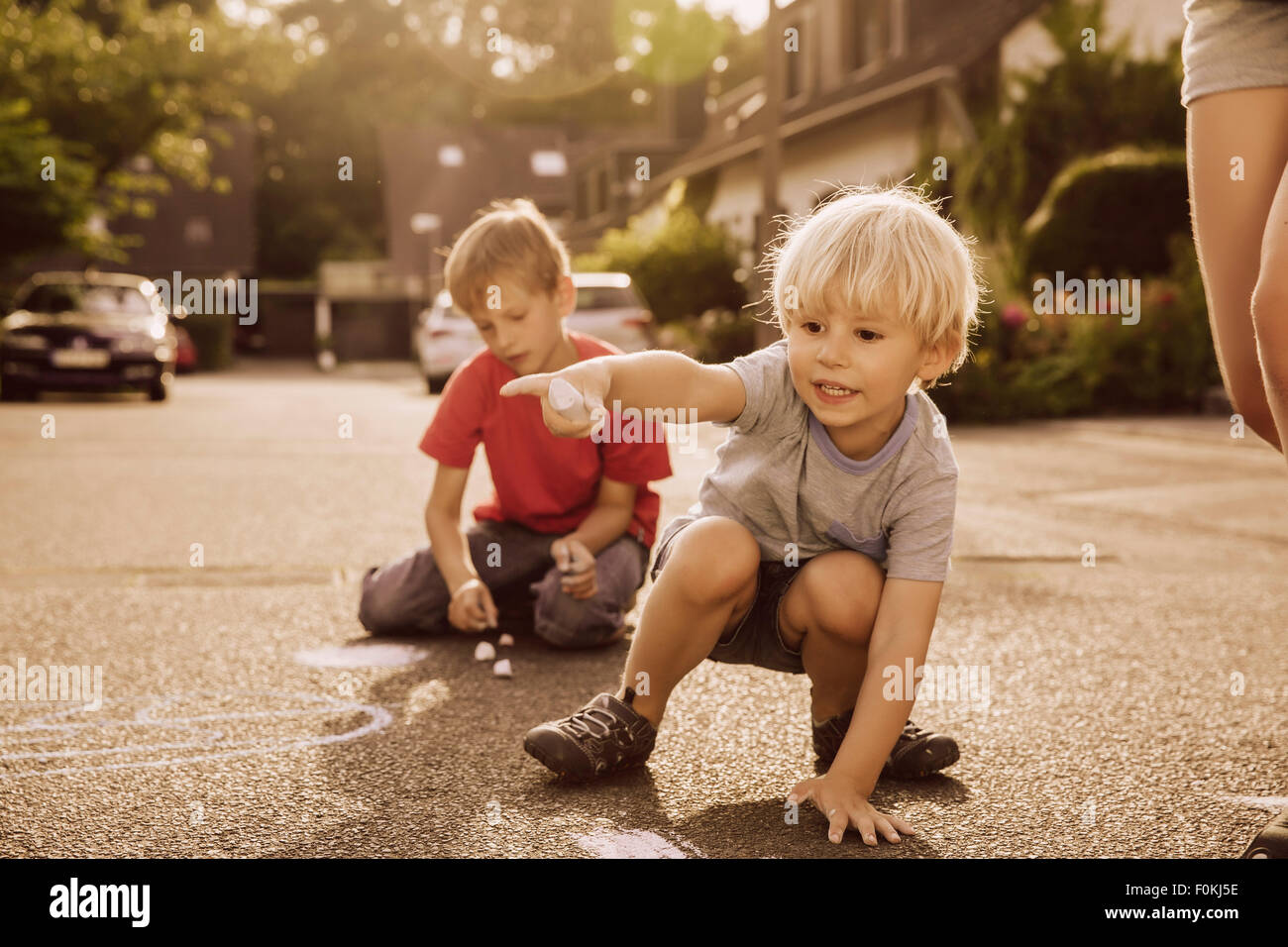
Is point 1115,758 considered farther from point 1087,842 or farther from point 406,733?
point 406,733

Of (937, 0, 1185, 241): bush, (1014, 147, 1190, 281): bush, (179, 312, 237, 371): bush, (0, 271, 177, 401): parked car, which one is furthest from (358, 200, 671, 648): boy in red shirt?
(179, 312, 237, 371): bush

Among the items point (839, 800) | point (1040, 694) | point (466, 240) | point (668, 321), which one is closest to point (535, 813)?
point (839, 800)

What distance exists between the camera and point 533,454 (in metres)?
4.14

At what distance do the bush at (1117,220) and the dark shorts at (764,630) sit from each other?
13.2 m

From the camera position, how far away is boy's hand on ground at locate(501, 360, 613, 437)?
2.04 meters

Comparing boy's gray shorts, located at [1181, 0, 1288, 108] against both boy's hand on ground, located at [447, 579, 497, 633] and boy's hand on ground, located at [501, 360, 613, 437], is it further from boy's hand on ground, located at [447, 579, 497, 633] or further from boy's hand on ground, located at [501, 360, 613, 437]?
boy's hand on ground, located at [447, 579, 497, 633]

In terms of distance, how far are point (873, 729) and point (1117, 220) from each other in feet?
45.7

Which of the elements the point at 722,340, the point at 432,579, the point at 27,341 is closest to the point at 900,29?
the point at 722,340

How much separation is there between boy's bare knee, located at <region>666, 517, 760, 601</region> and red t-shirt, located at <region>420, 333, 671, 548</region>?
48.9 inches

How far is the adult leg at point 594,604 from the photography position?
396 cm

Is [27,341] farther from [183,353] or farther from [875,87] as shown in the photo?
Result: [183,353]

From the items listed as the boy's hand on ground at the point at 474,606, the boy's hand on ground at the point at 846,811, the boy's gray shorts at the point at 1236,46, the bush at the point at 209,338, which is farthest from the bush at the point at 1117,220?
the bush at the point at 209,338

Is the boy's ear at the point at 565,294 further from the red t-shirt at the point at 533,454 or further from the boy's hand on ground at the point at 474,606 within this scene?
the boy's hand on ground at the point at 474,606

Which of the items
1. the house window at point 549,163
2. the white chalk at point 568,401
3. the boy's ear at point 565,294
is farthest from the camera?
the house window at point 549,163
